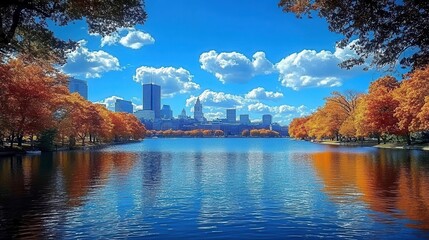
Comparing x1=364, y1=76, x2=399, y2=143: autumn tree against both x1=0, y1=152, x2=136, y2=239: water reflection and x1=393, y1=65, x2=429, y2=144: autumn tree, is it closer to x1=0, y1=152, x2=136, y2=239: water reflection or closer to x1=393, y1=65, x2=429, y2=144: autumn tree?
x1=393, y1=65, x2=429, y2=144: autumn tree

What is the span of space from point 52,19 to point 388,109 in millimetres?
79752

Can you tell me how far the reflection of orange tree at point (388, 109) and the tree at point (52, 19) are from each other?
2663 centimetres

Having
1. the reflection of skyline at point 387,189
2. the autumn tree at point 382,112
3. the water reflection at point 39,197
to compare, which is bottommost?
the reflection of skyline at point 387,189

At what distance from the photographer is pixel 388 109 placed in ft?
283

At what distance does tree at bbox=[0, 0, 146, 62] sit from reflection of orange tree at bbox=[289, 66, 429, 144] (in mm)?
26627

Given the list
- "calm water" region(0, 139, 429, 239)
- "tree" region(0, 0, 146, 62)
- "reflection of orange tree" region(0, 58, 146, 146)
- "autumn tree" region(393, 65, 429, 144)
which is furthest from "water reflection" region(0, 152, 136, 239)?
"autumn tree" region(393, 65, 429, 144)

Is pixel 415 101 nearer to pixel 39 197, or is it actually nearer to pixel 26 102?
pixel 39 197

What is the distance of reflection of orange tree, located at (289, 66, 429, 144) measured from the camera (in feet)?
219

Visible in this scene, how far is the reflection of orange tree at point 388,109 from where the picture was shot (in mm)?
66625

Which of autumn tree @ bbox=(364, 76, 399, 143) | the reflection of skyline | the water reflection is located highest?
autumn tree @ bbox=(364, 76, 399, 143)

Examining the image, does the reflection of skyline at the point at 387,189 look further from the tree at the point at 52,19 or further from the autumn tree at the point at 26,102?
the autumn tree at the point at 26,102

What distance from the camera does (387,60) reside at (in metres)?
18.6

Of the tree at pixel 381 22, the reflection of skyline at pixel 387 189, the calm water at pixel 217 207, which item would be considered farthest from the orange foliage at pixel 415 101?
the tree at pixel 381 22

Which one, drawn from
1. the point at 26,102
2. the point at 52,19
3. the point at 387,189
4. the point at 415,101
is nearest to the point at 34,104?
the point at 26,102
